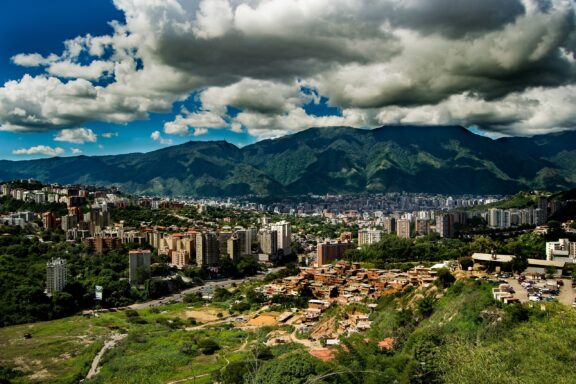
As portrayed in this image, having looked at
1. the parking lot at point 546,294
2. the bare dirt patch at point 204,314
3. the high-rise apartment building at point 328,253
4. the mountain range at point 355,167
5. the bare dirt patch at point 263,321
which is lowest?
the bare dirt patch at point 204,314

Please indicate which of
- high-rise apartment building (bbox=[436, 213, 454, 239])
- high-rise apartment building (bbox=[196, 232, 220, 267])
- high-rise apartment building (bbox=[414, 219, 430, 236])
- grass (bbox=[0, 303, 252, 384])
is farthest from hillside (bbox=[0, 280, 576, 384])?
high-rise apartment building (bbox=[414, 219, 430, 236])

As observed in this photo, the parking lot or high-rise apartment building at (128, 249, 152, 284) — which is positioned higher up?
the parking lot

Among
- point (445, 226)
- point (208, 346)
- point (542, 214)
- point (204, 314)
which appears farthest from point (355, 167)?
point (208, 346)

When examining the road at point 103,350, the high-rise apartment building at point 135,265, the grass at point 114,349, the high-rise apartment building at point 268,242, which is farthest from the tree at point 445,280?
the high-rise apartment building at point 268,242

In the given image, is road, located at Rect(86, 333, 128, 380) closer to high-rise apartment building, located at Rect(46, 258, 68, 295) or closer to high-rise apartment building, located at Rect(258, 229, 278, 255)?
high-rise apartment building, located at Rect(46, 258, 68, 295)

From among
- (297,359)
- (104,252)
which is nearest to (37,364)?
(297,359)

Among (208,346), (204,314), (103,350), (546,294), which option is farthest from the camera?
(204,314)

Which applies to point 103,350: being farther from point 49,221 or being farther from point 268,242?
point 49,221

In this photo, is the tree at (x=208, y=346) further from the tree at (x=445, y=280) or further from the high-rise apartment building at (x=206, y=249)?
the high-rise apartment building at (x=206, y=249)

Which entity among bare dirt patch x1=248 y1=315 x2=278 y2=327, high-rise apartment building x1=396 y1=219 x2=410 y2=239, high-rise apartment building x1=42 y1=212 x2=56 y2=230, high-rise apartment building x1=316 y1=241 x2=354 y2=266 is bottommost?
bare dirt patch x1=248 y1=315 x2=278 y2=327
